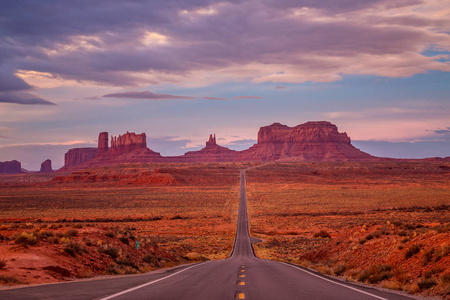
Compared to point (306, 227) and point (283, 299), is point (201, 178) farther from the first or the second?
point (283, 299)

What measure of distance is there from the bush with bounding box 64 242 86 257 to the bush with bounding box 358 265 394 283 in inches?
467

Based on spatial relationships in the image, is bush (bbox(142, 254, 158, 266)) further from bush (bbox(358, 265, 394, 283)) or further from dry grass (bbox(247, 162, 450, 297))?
bush (bbox(358, 265, 394, 283))

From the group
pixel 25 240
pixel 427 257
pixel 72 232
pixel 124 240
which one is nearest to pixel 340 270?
pixel 427 257

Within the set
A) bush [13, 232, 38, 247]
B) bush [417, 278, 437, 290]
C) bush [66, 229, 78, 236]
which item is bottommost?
bush [417, 278, 437, 290]

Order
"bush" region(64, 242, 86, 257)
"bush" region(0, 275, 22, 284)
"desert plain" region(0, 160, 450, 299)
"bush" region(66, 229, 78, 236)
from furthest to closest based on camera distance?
"bush" region(66, 229, 78, 236) → "bush" region(64, 242, 86, 257) → "desert plain" region(0, 160, 450, 299) → "bush" region(0, 275, 22, 284)

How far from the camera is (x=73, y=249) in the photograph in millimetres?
17375

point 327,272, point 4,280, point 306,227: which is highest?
point 4,280

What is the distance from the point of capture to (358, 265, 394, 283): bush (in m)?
14.1

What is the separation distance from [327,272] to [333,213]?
50995mm

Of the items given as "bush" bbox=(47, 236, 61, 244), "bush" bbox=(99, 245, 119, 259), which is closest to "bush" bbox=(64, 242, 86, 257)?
"bush" bbox=(47, 236, 61, 244)

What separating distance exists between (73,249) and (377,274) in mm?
12478

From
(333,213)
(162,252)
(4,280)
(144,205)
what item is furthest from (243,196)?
(4,280)

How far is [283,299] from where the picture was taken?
31.3ft

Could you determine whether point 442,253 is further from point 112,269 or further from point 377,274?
point 112,269
